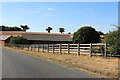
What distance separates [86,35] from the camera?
56.6m

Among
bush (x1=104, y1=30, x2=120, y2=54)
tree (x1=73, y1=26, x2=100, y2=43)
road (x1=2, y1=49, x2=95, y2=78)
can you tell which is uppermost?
tree (x1=73, y1=26, x2=100, y2=43)

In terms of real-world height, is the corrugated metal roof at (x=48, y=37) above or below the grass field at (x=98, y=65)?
above

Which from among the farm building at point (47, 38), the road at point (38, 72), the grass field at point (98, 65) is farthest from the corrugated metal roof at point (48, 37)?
the road at point (38, 72)

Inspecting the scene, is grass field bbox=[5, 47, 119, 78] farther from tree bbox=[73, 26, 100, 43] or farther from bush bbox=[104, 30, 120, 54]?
tree bbox=[73, 26, 100, 43]

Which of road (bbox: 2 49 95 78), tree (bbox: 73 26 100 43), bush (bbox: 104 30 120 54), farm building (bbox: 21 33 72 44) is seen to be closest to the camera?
road (bbox: 2 49 95 78)

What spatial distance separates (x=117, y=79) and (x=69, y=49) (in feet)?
58.9

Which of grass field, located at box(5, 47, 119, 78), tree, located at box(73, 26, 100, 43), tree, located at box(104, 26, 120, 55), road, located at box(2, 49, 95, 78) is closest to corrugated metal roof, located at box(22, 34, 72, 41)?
tree, located at box(73, 26, 100, 43)

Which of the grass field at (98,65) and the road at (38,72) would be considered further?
the grass field at (98,65)

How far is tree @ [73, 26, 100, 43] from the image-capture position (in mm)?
56438

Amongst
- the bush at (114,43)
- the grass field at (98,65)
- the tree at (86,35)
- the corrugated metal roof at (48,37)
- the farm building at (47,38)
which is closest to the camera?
the grass field at (98,65)

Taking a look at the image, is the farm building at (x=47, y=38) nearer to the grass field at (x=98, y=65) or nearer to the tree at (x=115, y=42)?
the tree at (x=115, y=42)

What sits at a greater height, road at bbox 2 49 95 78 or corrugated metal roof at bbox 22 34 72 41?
corrugated metal roof at bbox 22 34 72 41

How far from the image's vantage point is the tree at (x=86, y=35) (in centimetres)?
5644

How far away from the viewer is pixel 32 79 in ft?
32.4
